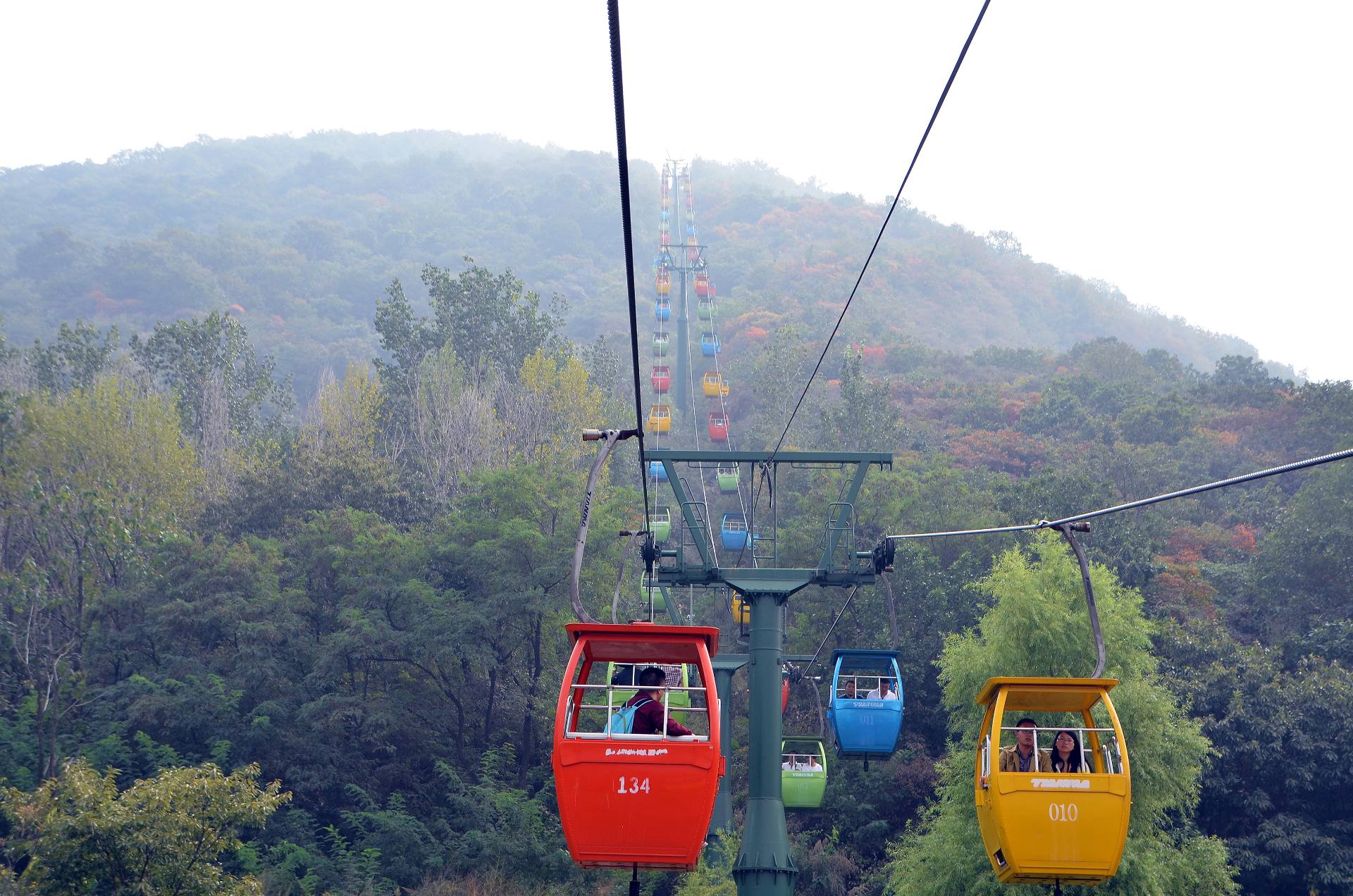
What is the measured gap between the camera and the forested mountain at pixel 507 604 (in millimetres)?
A: 21406

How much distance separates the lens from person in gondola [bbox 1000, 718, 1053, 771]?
29.4 feet

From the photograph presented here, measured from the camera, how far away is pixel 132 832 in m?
17.1

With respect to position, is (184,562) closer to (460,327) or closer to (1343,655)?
(460,327)

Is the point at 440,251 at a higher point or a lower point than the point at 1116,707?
higher

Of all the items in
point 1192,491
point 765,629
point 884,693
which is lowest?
point 884,693

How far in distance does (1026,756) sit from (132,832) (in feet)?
43.7

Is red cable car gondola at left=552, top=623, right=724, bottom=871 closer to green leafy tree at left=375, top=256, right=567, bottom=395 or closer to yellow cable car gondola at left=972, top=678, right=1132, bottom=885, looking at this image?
yellow cable car gondola at left=972, top=678, right=1132, bottom=885

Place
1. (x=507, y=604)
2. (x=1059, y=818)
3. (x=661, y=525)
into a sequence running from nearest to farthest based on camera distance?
1. (x=1059, y=818)
2. (x=507, y=604)
3. (x=661, y=525)

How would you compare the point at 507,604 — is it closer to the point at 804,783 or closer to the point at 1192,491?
the point at 804,783

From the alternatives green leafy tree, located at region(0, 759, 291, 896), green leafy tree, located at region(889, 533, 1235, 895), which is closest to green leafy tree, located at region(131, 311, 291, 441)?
green leafy tree, located at region(0, 759, 291, 896)

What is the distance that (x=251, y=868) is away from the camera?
2459 cm

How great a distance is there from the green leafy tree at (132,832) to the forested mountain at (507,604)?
6cm

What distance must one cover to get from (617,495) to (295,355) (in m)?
54.7

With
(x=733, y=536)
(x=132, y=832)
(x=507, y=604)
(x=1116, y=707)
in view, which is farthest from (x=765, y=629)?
(x=733, y=536)
